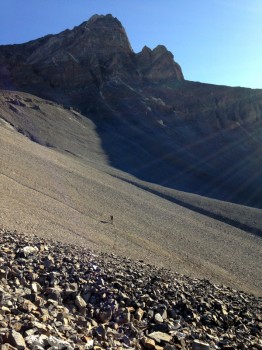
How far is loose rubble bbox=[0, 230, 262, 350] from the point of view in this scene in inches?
222

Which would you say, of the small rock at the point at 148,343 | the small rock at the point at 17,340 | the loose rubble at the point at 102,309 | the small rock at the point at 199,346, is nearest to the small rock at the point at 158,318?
the loose rubble at the point at 102,309

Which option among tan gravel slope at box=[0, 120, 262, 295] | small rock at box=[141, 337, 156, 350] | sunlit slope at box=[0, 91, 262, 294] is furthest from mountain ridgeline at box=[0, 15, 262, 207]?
small rock at box=[141, 337, 156, 350]

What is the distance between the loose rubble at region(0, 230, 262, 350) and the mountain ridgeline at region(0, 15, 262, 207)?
48.8 metres

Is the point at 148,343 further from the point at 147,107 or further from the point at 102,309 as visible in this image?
the point at 147,107

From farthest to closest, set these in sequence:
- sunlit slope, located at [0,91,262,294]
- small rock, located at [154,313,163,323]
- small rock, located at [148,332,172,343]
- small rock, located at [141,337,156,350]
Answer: sunlit slope, located at [0,91,262,294] < small rock, located at [154,313,163,323] < small rock, located at [148,332,172,343] < small rock, located at [141,337,156,350]

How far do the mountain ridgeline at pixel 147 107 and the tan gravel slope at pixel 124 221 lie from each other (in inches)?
952

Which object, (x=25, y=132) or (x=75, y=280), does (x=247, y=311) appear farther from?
(x=25, y=132)

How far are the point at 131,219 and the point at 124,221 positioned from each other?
154cm

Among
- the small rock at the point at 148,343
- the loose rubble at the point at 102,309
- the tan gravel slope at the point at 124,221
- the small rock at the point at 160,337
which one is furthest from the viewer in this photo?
the tan gravel slope at the point at 124,221

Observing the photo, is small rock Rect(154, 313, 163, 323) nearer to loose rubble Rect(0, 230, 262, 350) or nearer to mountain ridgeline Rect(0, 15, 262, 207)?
loose rubble Rect(0, 230, 262, 350)

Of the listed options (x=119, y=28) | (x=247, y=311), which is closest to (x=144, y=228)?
(x=247, y=311)

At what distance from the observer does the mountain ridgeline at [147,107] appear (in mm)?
65938

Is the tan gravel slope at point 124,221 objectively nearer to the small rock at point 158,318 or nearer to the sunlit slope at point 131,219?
the sunlit slope at point 131,219

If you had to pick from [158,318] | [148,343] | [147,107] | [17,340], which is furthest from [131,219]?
[147,107]
